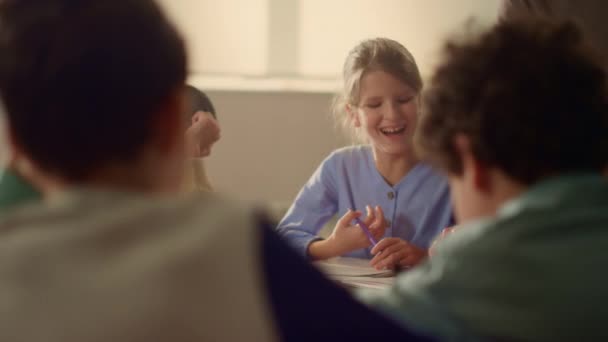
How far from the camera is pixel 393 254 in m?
1.47

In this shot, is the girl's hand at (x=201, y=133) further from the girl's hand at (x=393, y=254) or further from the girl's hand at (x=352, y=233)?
the girl's hand at (x=393, y=254)

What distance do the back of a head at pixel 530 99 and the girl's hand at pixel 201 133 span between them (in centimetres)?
92

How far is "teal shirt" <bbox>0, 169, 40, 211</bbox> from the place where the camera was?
868mm

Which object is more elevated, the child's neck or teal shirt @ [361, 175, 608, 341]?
teal shirt @ [361, 175, 608, 341]

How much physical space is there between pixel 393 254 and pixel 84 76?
0.98m

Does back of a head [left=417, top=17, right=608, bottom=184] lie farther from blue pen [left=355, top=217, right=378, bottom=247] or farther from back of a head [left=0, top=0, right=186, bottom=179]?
blue pen [left=355, top=217, right=378, bottom=247]

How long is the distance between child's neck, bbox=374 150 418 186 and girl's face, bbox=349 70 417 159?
24mm

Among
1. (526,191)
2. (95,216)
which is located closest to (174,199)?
(95,216)

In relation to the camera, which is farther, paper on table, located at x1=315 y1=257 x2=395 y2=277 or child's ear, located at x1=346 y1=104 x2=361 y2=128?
child's ear, located at x1=346 y1=104 x2=361 y2=128

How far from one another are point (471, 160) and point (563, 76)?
129 mm

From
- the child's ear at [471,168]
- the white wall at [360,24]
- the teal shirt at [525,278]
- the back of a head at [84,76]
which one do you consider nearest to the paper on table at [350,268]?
the child's ear at [471,168]

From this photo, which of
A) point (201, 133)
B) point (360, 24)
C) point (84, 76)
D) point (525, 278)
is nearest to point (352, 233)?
point (201, 133)

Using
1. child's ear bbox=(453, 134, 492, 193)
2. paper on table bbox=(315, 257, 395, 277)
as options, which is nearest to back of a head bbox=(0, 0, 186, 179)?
child's ear bbox=(453, 134, 492, 193)

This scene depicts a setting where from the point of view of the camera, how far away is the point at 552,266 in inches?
27.0
